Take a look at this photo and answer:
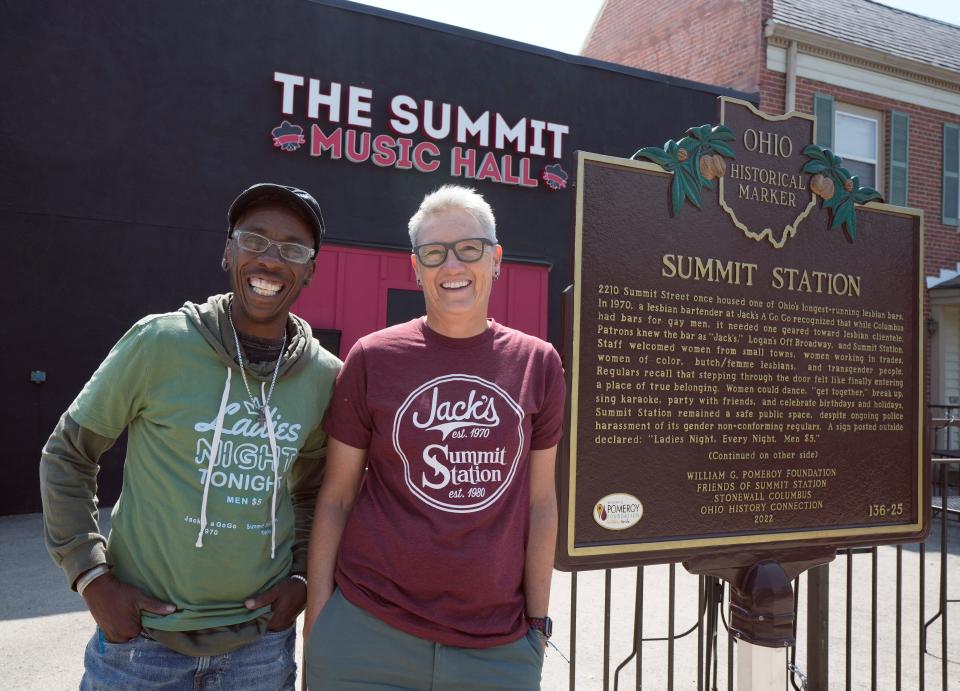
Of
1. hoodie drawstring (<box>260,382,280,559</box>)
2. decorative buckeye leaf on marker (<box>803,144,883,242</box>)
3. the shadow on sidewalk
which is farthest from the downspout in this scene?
hoodie drawstring (<box>260,382,280,559</box>)

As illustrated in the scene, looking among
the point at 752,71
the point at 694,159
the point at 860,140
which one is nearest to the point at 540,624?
the point at 694,159

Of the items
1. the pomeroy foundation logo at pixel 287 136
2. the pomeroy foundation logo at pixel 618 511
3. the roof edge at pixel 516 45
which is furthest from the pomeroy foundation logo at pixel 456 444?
the roof edge at pixel 516 45

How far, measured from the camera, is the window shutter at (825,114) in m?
11.7

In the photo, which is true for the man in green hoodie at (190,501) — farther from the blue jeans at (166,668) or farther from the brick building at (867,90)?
the brick building at (867,90)

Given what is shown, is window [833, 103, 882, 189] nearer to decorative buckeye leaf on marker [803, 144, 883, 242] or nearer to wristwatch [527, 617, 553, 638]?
decorative buckeye leaf on marker [803, 144, 883, 242]

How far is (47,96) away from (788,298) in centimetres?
852

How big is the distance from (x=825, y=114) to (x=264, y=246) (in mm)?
12417

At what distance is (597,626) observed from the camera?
15.3 ft

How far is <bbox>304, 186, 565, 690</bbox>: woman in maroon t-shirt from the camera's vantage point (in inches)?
67.2

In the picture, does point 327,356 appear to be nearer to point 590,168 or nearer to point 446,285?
point 446,285

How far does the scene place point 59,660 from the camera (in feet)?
13.0

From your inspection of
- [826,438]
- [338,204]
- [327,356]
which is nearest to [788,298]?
[826,438]

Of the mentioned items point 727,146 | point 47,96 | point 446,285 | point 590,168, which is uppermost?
point 47,96

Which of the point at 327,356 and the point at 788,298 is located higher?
the point at 788,298
